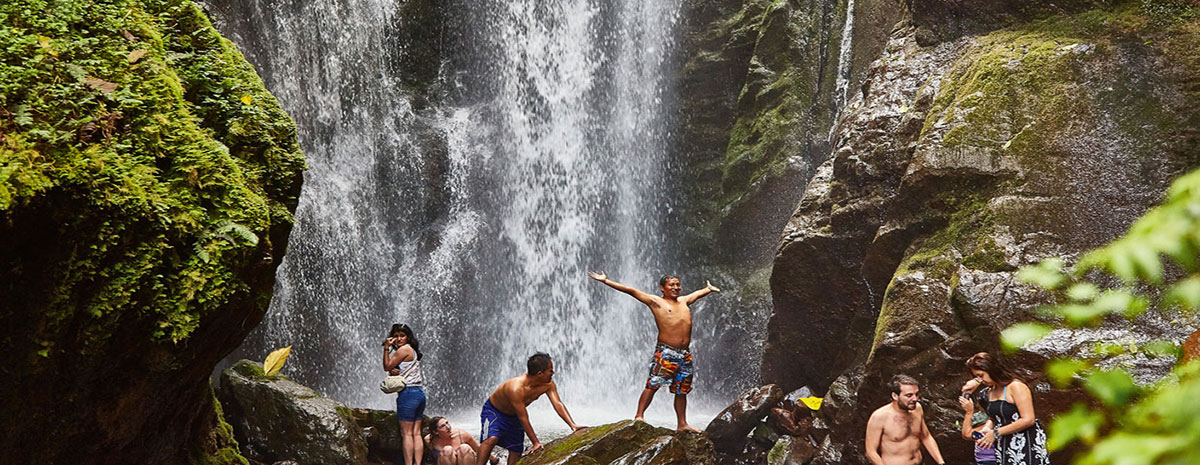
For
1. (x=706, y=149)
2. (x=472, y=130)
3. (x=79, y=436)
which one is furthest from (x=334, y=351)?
(x=79, y=436)

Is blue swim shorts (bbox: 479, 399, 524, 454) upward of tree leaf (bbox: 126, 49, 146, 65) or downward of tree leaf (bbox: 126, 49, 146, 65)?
downward

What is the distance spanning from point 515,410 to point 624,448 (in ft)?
3.57

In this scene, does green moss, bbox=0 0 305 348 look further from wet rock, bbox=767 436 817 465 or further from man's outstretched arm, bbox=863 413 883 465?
wet rock, bbox=767 436 817 465

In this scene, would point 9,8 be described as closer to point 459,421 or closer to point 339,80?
point 459,421

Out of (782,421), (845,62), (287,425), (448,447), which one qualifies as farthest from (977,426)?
(845,62)

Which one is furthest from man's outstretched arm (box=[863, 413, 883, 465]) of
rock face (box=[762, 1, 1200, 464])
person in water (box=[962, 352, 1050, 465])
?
rock face (box=[762, 1, 1200, 464])

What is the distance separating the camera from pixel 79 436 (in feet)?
13.2

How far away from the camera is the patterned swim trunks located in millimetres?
8797

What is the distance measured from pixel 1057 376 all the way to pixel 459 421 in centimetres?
1487

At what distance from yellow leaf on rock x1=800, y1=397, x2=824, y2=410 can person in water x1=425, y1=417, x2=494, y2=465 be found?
4.13 meters

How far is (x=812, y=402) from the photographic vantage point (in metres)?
10.1

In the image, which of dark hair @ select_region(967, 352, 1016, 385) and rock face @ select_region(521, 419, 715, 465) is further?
rock face @ select_region(521, 419, 715, 465)

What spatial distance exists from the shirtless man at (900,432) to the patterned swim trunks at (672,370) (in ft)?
8.42

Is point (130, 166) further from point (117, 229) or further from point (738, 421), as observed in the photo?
point (738, 421)
